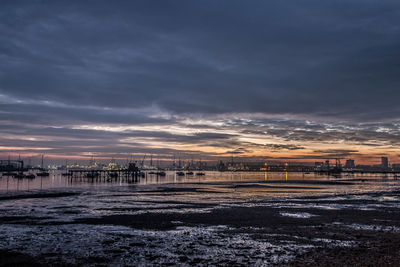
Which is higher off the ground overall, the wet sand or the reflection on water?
the wet sand

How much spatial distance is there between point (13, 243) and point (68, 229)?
467 centimetres

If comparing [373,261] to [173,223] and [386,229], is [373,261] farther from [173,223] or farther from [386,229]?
[173,223]

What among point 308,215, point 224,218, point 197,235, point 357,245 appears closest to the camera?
point 357,245

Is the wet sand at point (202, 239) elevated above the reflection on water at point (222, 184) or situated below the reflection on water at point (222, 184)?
above

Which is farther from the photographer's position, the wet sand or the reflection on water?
the reflection on water

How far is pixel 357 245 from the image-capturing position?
1766cm

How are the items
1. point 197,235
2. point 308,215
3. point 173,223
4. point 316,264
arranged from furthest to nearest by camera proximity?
point 308,215 → point 173,223 → point 197,235 → point 316,264

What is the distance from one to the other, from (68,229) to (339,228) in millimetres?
20514

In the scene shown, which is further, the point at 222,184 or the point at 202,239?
the point at 222,184

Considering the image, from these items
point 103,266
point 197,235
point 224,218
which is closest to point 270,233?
point 197,235

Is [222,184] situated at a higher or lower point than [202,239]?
lower

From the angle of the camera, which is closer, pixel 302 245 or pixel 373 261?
pixel 373 261

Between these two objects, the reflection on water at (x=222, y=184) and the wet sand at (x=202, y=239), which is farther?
the reflection on water at (x=222, y=184)

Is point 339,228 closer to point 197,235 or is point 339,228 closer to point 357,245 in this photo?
point 357,245
